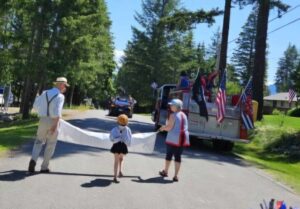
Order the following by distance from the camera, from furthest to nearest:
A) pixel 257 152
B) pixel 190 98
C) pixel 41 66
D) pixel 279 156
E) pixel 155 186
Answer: pixel 41 66, pixel 257 152, pixel 279 156, pixel 190 98, pixel 155 186

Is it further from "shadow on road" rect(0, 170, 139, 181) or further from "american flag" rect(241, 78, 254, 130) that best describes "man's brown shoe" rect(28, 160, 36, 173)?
"american flag" rect(241, 78, 254, 130)

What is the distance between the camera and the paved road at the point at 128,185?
897 centimetres

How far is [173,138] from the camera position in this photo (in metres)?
12.2

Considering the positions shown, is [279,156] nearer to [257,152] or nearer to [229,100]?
[257,152]

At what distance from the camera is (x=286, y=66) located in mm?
149750

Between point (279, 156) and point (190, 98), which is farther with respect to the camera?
point (279, 156)

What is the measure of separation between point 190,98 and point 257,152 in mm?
5014

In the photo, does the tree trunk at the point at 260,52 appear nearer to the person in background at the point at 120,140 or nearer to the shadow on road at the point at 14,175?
the person in background at the point at 120,140

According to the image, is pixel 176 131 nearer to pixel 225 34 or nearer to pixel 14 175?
pixel 14 175

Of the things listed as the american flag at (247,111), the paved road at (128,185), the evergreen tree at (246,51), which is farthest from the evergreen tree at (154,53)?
the paved road at (128,185)

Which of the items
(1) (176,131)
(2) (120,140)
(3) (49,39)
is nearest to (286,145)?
(1) (176,131)

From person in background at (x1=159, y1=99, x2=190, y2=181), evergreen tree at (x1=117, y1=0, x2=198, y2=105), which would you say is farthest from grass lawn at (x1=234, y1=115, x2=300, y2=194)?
evergreen tree at (x1=117, y1=0, x2=198, y2=105)

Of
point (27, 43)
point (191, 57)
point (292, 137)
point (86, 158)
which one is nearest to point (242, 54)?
point (191, 57)

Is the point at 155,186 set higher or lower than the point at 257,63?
lower
